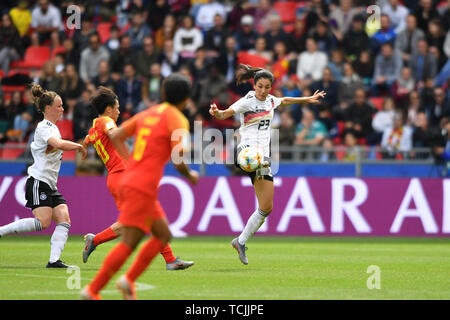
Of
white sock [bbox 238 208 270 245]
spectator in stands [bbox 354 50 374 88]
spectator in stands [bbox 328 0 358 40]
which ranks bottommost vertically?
white sock [bbox 238 208 270 245]

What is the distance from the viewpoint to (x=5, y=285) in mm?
8391

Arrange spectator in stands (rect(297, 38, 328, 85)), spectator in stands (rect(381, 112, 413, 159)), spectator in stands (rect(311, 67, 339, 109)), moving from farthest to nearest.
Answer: spectator in stands (rect(297, 38, 328, 85)) → spectator in stands (rect(311, 67, 339, 109)) → spectator in stands (rect(381, 112, 413, 159))

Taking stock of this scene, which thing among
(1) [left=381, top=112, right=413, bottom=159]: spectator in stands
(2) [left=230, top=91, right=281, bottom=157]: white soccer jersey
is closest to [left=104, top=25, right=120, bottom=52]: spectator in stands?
(1) [left=381, top=112, right=413, bottom=159]: spectator in stands

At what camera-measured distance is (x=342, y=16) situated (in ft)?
70.4

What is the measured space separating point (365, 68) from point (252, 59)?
2751mm

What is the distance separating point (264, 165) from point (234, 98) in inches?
369

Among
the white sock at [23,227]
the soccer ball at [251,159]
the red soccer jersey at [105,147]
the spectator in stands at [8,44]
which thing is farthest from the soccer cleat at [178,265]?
the spectator in stands at [8,44]

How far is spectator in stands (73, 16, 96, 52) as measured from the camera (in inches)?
856

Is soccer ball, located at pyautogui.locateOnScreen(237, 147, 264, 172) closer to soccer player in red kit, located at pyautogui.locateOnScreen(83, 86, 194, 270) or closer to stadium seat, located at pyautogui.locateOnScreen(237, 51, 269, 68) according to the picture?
soccer player in red kit, located at pyautogui.locateOnScreen(83, 86, 194, 270)

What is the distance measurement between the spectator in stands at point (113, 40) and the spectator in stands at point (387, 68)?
661cm

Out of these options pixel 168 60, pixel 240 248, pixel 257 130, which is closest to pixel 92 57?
pixel 168 60

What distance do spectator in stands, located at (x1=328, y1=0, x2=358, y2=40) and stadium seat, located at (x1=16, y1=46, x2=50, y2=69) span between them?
25.0 ft

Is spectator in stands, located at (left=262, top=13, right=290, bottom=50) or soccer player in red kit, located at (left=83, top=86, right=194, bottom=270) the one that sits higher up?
spectator in stands, located at (left=262, top=13, right=290, bottom=50)
